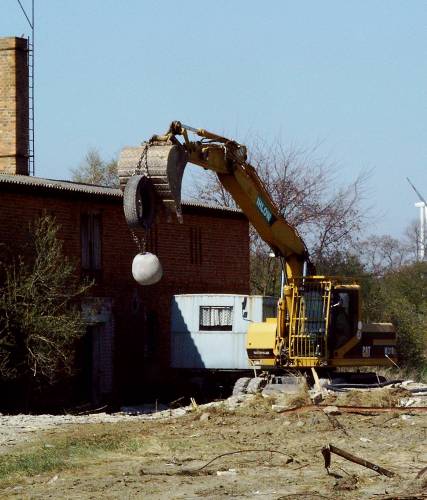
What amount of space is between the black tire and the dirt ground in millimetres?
3223

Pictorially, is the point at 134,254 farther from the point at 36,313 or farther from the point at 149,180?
the point at 149,180

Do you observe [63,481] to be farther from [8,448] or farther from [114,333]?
[114,333]

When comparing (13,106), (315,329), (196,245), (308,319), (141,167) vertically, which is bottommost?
(315,329)

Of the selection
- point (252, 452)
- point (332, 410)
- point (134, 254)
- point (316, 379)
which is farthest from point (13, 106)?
point (252, 452)

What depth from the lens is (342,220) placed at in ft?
166

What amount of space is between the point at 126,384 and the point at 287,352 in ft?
27.7

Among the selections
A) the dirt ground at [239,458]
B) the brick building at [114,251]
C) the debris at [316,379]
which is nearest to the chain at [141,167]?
the dirt ground at [239,458]

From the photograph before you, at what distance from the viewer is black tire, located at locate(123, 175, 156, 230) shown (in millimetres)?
18703

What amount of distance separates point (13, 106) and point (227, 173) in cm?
1492

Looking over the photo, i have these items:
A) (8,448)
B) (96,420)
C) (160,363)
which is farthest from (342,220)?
(8,448)

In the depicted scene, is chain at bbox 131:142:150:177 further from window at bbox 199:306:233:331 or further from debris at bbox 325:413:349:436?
window at bbox 199:306:233:331

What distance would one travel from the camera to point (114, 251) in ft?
110

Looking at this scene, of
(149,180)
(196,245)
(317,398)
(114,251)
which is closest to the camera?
(149,180)

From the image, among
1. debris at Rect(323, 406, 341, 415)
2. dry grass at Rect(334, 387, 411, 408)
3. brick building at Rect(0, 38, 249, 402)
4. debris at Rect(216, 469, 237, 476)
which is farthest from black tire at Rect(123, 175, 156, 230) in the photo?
brick building at Rect(0, 38, 249, 402)
